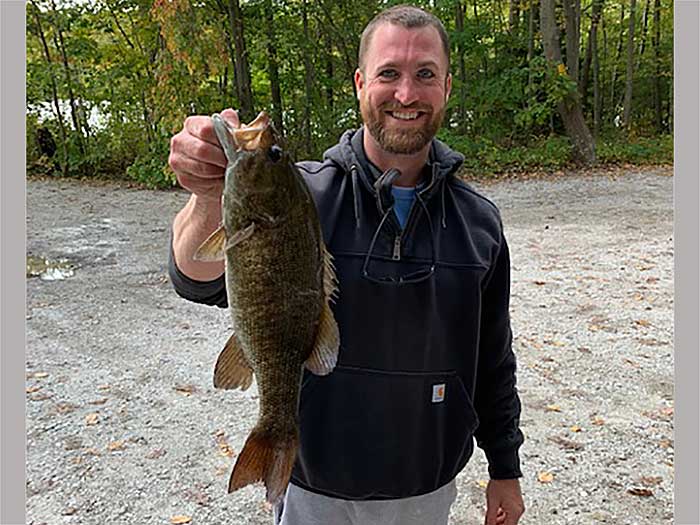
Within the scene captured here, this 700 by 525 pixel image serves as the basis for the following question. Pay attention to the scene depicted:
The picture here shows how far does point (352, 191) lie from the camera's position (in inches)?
86.2

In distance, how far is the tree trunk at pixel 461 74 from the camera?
17.5 m

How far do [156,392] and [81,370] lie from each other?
34.3 inches

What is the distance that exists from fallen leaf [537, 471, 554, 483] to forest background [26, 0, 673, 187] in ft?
39.0

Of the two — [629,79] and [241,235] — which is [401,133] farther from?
[629,79]

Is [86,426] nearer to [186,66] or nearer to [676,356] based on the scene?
[676,356]

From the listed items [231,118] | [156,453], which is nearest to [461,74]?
[156,453]

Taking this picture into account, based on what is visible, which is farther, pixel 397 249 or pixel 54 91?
pixel 54 91

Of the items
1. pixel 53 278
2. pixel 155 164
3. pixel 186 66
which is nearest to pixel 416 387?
pixel 53 278

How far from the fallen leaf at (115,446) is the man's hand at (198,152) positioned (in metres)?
3.69

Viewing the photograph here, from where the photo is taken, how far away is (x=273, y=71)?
16.7 metres

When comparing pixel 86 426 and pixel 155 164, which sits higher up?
pixel 155 164

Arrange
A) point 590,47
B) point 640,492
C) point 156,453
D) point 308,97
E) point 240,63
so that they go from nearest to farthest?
1. point 640,492
2. point 156,453
3. point 240,63
4. point 308,97
5. point 590,47

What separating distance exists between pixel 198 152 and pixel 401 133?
2.54 ft

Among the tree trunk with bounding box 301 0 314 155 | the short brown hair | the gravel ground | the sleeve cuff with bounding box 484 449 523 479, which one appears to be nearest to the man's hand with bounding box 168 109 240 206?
the short brown hair
